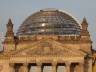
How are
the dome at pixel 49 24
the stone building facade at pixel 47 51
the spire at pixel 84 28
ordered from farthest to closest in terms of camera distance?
the dome at pixel 49 24 → the spire at pixel 84 28 → the stone building facade at pixel 47 51

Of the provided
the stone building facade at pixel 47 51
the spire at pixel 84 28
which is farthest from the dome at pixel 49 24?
the spire at pixel 84 28

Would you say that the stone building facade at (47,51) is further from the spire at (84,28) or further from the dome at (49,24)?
the dome at (49,24)

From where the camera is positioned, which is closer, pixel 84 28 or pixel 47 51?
pixel 47 51

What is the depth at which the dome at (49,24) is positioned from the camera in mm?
97812

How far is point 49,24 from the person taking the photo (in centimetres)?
9862

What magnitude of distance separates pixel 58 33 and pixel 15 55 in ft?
40.5

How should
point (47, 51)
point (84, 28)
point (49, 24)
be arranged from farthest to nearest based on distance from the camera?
point (49, 24)
point (84, 28)
point (47, 51)

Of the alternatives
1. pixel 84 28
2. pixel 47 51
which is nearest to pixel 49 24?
pixel 84 28

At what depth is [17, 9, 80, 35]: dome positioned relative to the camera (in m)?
97.8

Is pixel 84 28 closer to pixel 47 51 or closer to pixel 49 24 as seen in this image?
pixel 47 51

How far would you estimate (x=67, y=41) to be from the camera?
91375 millimetres

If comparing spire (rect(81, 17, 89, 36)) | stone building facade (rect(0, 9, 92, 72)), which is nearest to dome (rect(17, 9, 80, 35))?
stone building facade (rect(0, 9, 92, 72))

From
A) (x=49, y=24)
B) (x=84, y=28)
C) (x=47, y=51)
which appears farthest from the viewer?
(x=49, y=24)

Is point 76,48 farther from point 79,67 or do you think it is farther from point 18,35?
point 18,35
